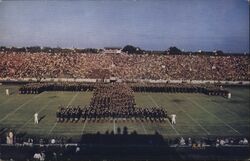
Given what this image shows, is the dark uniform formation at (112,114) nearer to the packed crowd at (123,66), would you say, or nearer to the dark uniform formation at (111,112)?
the dark uniform formation at (111,112)

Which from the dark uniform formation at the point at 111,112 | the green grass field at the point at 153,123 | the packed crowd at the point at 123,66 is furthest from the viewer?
the packed crowd at the point at 123,66

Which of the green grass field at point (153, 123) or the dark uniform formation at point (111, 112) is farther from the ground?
the dark uniform formation at point (111, 112)

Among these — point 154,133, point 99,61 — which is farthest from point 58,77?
point 154,133

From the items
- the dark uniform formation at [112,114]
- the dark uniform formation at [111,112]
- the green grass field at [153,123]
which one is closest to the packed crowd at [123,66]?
the green grass field at [153,123]

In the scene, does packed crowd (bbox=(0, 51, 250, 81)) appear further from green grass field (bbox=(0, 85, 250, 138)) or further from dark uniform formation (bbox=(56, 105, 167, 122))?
dark uniform formation (bbox=(56, 105, 167, 122))

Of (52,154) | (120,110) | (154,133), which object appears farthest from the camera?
(120,110)

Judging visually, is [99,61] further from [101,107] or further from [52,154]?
[52,154]
